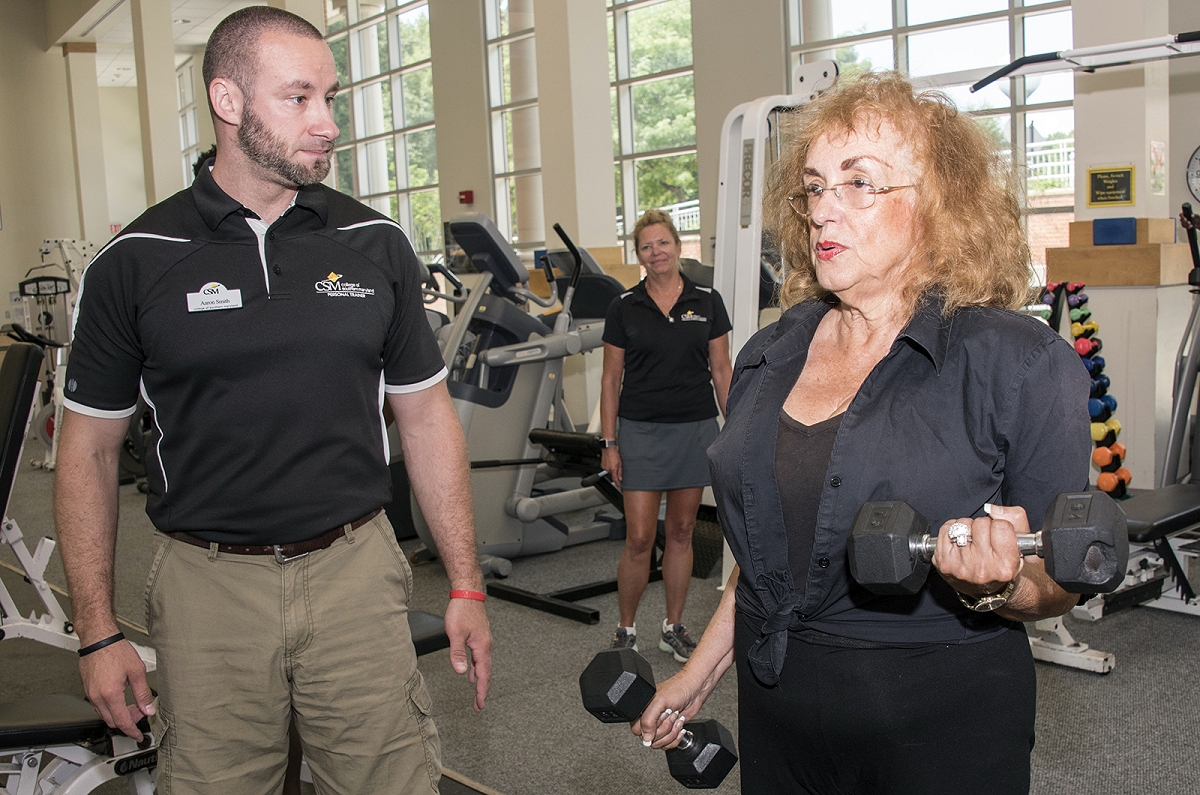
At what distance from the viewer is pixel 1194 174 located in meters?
7.79

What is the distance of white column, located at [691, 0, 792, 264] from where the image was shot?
30.9 ft

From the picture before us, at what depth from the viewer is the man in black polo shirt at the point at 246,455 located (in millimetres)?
1471

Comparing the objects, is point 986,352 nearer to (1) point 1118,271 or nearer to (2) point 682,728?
(2) point 682,728

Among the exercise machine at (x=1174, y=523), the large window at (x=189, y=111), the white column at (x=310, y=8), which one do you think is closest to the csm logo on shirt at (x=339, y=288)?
the exercise machine at (x=1174, y=523)

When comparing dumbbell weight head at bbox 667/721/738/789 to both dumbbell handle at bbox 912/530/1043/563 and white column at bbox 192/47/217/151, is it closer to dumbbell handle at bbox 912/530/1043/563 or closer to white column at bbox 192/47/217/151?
dumbbell handle at bbox 912/530/1043/563

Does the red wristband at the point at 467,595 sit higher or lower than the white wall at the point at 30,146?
lower

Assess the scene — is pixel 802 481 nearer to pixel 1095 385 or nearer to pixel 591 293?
pixel 1095 385

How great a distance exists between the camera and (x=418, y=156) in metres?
14.0

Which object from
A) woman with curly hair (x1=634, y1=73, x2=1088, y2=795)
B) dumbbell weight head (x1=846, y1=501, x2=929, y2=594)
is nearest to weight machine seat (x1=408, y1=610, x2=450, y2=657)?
woman with curly hair (x1=634, y1=73, x2=1088, y2=795)

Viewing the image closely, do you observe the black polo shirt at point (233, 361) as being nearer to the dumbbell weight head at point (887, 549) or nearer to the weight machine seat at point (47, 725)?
the weight machine seat at point (47, 725)

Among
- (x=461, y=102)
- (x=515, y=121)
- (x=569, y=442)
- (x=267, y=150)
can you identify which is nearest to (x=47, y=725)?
(x=267, y=150)

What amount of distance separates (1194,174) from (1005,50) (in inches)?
73.6

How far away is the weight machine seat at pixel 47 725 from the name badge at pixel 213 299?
1.13m

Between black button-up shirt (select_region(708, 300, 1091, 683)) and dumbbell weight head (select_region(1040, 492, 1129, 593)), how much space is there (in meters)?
0.25
